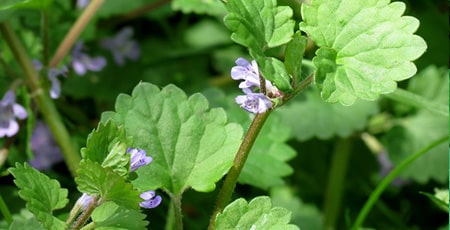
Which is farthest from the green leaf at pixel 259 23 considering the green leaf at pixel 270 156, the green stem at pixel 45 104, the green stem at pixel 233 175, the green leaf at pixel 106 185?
the green stem at pixel 45 104

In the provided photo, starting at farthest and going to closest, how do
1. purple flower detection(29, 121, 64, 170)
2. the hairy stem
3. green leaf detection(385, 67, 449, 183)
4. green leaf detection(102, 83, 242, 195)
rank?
green leaf detection(385, 67, 449, 183) → purple flower detection(29, 121, 64, 170) → the hairy stem → green leaf detection(102, 83, 242, 195)

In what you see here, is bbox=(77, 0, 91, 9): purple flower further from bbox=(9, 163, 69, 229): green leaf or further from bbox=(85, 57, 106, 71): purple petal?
bbox=(9, 163, 69, 229): green leaf

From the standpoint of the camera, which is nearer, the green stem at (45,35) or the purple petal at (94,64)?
the green stem at (45,35)

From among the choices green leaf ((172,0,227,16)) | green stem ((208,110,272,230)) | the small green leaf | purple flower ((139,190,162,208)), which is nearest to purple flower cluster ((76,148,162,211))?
purple flower ((139,190,162,208))

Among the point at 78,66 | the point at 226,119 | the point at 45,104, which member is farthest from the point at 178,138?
the point at 78,66

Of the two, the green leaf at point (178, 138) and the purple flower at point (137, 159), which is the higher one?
the purple flower at point (137, 159)

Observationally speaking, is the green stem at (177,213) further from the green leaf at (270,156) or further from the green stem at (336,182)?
the green stem at (336,182)
